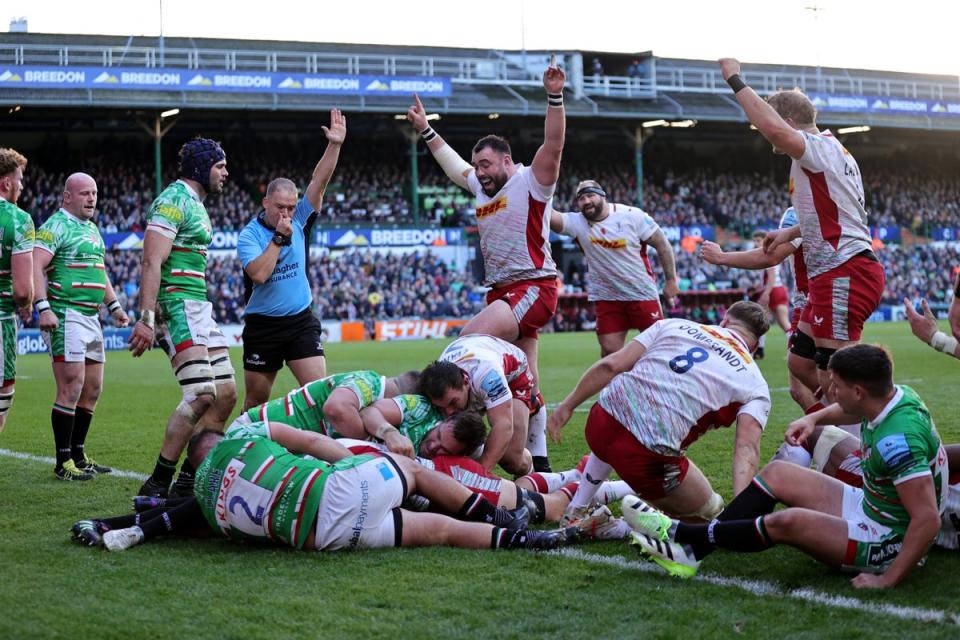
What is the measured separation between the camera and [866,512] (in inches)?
179

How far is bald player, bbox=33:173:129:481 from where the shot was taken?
786 cm

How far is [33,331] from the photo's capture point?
29219 millimetres

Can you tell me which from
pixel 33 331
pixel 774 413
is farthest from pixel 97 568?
pixel 33 331

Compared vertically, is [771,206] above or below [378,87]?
below

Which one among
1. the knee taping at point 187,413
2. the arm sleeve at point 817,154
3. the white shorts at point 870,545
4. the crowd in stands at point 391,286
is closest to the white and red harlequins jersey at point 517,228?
the arm sleeve at point 817,154

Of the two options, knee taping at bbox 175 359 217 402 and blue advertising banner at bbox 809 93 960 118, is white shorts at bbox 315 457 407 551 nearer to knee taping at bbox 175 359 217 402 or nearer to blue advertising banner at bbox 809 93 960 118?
knee taping at bbox 175 359 217 402

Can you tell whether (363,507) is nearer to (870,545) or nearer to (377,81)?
(870,545)

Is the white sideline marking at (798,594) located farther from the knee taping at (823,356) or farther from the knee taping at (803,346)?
the knee taping at (803,346)

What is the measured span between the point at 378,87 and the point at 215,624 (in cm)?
3725

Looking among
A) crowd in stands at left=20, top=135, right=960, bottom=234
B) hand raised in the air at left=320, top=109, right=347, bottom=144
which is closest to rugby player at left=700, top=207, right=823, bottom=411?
hand raised in the air at left=320, top=109, right=347, bottom=144

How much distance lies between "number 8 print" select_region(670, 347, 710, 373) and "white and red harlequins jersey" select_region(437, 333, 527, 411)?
127 centimetres

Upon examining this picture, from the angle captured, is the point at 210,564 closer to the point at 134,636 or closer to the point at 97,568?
the point at 97,568

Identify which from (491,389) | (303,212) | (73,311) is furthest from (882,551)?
(73,311)

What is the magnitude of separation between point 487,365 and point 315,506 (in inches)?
68.0
